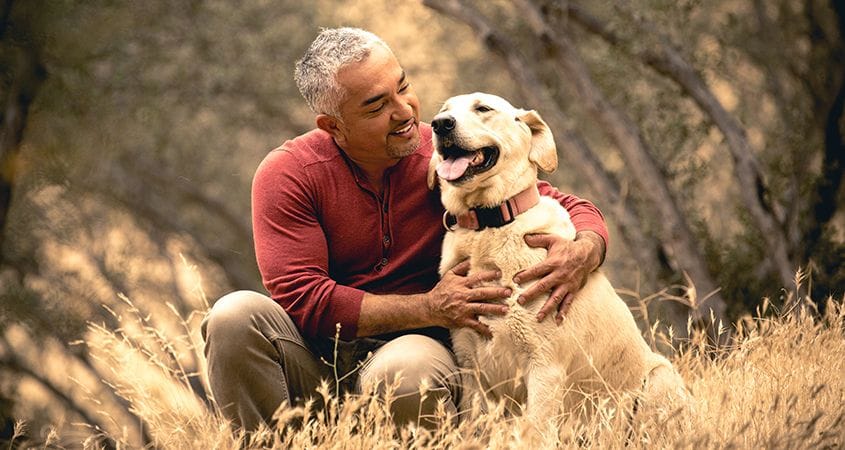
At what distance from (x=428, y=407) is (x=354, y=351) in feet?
1.31

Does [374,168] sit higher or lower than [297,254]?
higher

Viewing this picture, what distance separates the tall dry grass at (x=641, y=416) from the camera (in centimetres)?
282

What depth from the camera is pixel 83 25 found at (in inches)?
324

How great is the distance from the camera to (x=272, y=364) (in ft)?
11.6

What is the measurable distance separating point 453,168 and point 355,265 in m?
0.53

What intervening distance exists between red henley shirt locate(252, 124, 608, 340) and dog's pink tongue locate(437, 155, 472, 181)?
301mm

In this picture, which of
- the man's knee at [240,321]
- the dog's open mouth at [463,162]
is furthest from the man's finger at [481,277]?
the man's knee at [240,321]

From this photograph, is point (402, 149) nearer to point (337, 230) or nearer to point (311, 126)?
point (337, 230)

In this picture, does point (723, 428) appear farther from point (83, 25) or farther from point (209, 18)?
point (209, 18)

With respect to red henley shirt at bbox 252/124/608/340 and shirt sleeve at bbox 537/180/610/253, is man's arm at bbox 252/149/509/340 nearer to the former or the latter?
red henley shirt at bbox 252/124/608/340

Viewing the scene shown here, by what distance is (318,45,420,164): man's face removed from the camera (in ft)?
12.1

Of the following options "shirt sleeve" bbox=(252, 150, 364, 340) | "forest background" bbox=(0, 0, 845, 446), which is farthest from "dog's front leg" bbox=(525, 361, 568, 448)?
"forest background" bbox=(0, 0, 845, 446)

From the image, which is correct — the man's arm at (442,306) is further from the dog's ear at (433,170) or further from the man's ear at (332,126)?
the man's ear at (332,126)

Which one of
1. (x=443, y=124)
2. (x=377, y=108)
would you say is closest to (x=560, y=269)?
(x=443, y=124)
